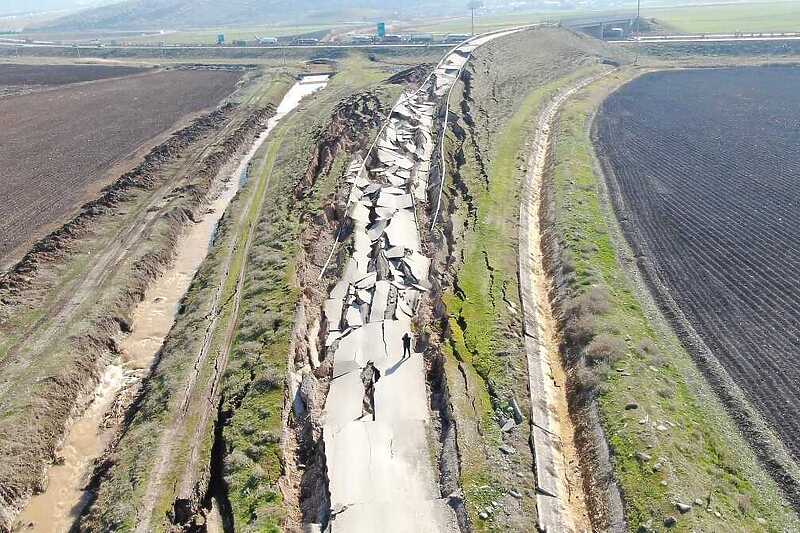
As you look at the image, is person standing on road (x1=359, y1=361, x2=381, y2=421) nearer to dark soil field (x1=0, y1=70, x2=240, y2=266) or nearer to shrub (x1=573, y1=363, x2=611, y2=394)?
shrub (x1=573, y1=363, x2=611, y2=394)

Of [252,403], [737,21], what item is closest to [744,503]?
[252,403]

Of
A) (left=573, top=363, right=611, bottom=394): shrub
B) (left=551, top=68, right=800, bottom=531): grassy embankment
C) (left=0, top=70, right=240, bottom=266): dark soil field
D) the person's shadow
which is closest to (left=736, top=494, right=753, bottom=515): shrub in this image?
(left=551, top=68, right=800, bottom=531): grassy embankment

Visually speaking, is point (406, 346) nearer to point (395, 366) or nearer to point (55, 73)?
point (395, 366)

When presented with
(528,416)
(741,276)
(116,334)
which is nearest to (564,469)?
(528,416)

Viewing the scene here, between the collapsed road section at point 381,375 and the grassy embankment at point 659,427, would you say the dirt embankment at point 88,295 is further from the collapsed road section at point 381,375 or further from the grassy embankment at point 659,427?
the grassy embankment at point 659,427

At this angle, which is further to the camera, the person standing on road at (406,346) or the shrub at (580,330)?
the shrub at (580,330)

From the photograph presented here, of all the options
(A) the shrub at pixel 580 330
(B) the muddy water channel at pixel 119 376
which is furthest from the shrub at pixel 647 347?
(B) the muddy water channel at pixel 119 376
